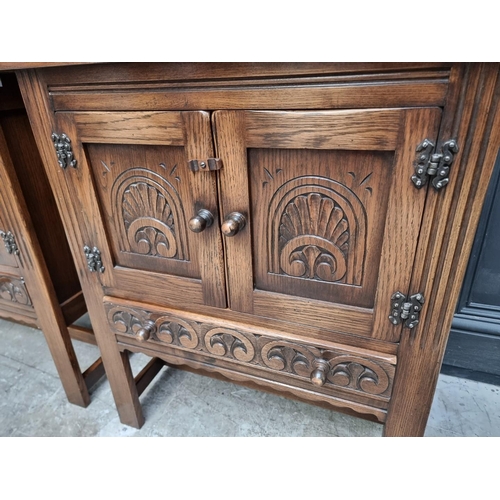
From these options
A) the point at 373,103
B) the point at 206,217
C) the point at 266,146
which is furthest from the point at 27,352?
the point at 373,103

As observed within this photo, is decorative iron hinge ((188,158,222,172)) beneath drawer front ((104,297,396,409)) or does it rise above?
above

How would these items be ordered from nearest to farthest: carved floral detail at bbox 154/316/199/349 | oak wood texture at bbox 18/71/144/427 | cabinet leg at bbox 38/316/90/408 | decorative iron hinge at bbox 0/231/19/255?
oak wood texture at bbox 18/71/144/427 < carved floral detail at bbox 154/316/199/349 < decorative iron hinge at bbox 0/231/19/255 < cabinet leg at bbox 38/316/90/408

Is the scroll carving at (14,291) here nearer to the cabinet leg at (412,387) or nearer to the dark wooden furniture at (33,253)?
the dark wooden furniture at (33,253)

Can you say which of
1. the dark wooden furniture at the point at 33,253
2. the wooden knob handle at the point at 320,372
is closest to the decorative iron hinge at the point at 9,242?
the dark wooden furniture at the point at 33,253

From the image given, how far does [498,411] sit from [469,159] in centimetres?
98

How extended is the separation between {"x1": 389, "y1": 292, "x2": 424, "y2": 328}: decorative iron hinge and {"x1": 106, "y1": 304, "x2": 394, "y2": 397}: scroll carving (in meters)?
0.09

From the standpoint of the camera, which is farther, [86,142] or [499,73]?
[86,142]

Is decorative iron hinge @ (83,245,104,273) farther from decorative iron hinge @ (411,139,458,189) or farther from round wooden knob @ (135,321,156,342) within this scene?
decorative iron hinge @ (411,139,458,189)

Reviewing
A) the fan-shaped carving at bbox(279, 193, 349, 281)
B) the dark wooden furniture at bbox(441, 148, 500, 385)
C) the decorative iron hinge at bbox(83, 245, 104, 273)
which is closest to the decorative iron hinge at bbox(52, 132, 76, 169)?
the decorative iron hinge at bbox(83, 245, 104, 273)

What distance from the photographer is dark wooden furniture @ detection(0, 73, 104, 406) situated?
0.88 m

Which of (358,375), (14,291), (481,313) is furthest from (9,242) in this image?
(481,313)

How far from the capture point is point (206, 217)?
2.09 ft

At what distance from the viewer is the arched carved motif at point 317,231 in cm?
57

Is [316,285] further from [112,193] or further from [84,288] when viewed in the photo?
[84,288]
